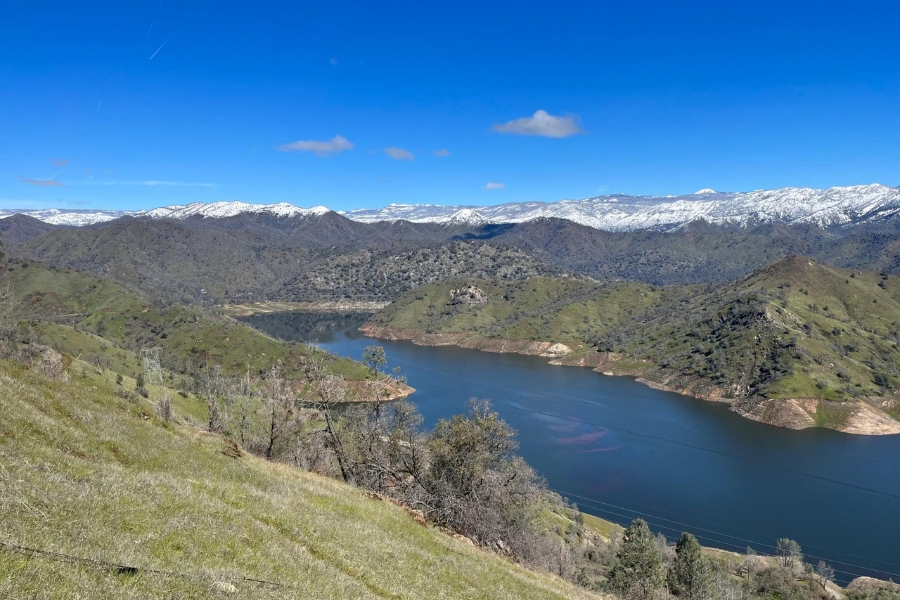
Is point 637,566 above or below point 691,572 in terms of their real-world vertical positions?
above

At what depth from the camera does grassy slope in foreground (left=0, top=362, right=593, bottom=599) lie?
36.3 feet

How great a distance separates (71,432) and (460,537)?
20.4m

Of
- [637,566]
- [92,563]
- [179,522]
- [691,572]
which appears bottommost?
[691,572]

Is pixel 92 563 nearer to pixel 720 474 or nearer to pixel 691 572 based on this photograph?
pixel 691 572

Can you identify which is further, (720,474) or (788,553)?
(720,474)

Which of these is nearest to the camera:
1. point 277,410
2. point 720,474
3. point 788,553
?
point 277,410

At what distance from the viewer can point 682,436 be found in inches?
5915

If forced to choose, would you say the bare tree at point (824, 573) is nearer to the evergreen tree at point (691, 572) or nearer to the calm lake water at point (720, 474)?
the calm lake water at point (720, 474)

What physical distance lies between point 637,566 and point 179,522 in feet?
184

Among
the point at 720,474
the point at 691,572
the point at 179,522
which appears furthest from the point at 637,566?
the point at 720,474

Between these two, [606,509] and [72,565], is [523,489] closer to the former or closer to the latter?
[72,565]

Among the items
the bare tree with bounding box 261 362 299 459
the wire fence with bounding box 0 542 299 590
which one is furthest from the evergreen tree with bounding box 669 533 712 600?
the wire fence with bounding box 0 542 299 590

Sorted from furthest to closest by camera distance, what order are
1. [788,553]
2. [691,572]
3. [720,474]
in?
1. [720,474]
2. [788,553]
3. [691,572]

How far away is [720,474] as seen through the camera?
125m
